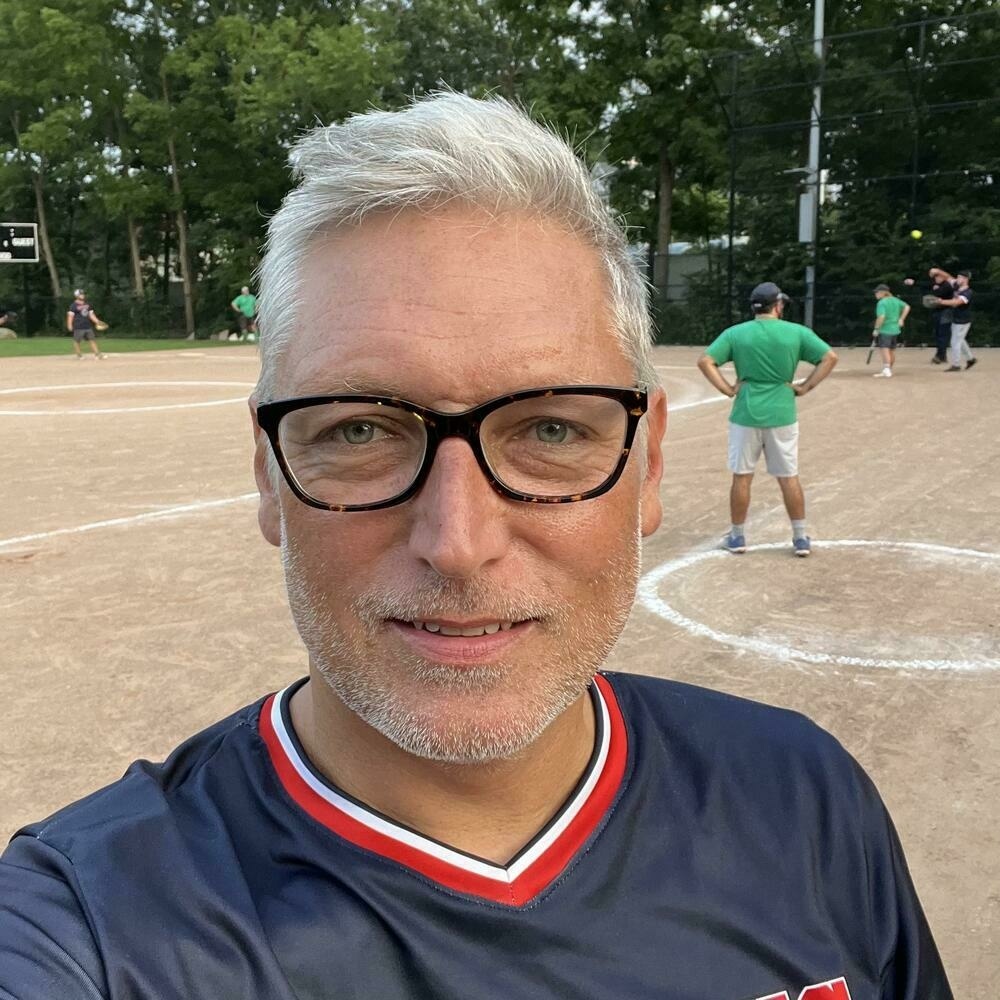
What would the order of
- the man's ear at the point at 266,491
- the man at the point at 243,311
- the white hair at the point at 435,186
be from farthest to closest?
the man at the point at 243,311, the man's ear at the point at 266,491, the white hair at the point at 435,186

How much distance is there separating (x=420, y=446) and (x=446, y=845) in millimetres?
561

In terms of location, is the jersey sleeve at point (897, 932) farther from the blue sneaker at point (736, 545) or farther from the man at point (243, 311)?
the man at point (243, 311)

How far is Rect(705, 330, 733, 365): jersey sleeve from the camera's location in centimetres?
710

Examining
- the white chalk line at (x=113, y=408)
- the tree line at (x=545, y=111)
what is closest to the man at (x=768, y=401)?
the white chalk line at (x=113, y=408)

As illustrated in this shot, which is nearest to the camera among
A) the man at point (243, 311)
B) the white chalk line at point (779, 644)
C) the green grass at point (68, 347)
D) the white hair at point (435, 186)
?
the white hair at point (435, 186)

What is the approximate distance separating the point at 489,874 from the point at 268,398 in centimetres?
Result: 75

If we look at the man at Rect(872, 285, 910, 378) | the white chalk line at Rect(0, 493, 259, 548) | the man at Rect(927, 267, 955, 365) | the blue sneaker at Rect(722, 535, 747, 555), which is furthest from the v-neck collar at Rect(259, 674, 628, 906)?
the man at Rect(927, 267, 955, 365)

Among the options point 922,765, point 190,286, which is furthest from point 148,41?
point 922,765

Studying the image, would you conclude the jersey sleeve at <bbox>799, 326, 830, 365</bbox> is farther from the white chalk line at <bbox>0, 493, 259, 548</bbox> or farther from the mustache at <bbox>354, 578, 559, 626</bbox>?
the mustache at <bbox>354, 578, 559, 626</bbox>

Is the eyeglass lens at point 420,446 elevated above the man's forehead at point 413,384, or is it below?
below

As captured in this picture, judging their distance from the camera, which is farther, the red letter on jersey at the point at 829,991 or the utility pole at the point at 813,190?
the utility pole at the point at 813,190

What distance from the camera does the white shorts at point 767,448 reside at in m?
6.88

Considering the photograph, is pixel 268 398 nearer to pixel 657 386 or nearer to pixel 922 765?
pixel 657 386

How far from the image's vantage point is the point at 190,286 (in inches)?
1702
